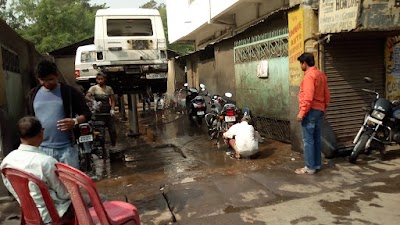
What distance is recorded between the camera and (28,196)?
2512mm

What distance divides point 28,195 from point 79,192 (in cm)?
43

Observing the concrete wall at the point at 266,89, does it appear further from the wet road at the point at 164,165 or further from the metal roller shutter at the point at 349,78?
the metal roller shutter at the point at 349,78

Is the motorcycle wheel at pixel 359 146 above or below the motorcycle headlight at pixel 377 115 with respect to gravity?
below

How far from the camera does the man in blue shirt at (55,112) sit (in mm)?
3475

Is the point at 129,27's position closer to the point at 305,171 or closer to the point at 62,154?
the point at 305,171

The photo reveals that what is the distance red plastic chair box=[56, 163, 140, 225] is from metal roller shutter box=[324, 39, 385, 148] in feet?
14.7

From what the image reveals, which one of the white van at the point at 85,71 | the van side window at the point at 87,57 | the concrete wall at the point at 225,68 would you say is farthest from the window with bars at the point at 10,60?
the van side window at the point at 87,57

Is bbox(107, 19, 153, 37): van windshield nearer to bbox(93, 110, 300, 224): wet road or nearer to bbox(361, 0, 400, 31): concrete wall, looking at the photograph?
bbox(93, 110, 300, 224): wet road

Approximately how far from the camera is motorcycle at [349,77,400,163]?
5.51 m

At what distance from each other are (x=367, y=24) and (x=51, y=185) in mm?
4393

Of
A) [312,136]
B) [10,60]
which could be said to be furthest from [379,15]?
[10,60]

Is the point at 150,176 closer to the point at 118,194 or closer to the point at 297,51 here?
the point at 118,194

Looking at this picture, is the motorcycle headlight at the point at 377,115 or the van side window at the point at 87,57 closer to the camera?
the motorcycle headlight at the point at 377,115

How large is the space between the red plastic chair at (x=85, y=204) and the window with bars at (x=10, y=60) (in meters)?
3.48
